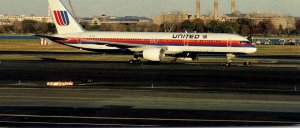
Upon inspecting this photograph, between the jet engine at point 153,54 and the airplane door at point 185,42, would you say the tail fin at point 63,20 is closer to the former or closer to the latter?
the jet engine at point 153,54

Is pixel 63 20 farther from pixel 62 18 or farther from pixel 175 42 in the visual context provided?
pixel 175 42

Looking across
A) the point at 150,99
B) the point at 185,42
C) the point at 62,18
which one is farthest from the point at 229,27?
the point at 150,99

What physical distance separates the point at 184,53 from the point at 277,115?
1351 inches

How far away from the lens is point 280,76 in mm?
39031

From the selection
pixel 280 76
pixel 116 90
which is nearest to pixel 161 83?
pixel 116 90

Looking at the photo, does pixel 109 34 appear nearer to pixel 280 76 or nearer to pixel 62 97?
pixel 280 76

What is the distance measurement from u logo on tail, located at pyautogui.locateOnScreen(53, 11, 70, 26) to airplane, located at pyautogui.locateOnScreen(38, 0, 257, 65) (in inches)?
125

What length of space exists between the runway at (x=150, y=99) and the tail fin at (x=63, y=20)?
18456mm

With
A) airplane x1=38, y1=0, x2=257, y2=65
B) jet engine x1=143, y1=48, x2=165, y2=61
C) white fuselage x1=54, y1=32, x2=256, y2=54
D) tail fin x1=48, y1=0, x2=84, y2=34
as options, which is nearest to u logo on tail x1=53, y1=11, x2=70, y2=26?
tail fin x1=48, y1=0, x2=84, y2=34

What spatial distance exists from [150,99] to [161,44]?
29.3 meters

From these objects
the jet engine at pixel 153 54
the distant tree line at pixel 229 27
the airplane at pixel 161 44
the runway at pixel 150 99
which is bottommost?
the runway at pixel 150 99

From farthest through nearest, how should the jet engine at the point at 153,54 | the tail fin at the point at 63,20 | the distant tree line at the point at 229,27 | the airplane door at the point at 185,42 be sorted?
1. the distant tree line at the point at 229,27
2. the tail fin at the point at 63,20
3. the airplane door at the point at 185,42
4. the jet engine at the point at 153,54

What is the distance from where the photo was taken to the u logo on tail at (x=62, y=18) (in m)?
59.2

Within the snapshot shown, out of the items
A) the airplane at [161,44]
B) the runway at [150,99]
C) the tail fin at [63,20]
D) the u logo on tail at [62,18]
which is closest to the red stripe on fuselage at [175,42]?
the airplane at [161,44]
